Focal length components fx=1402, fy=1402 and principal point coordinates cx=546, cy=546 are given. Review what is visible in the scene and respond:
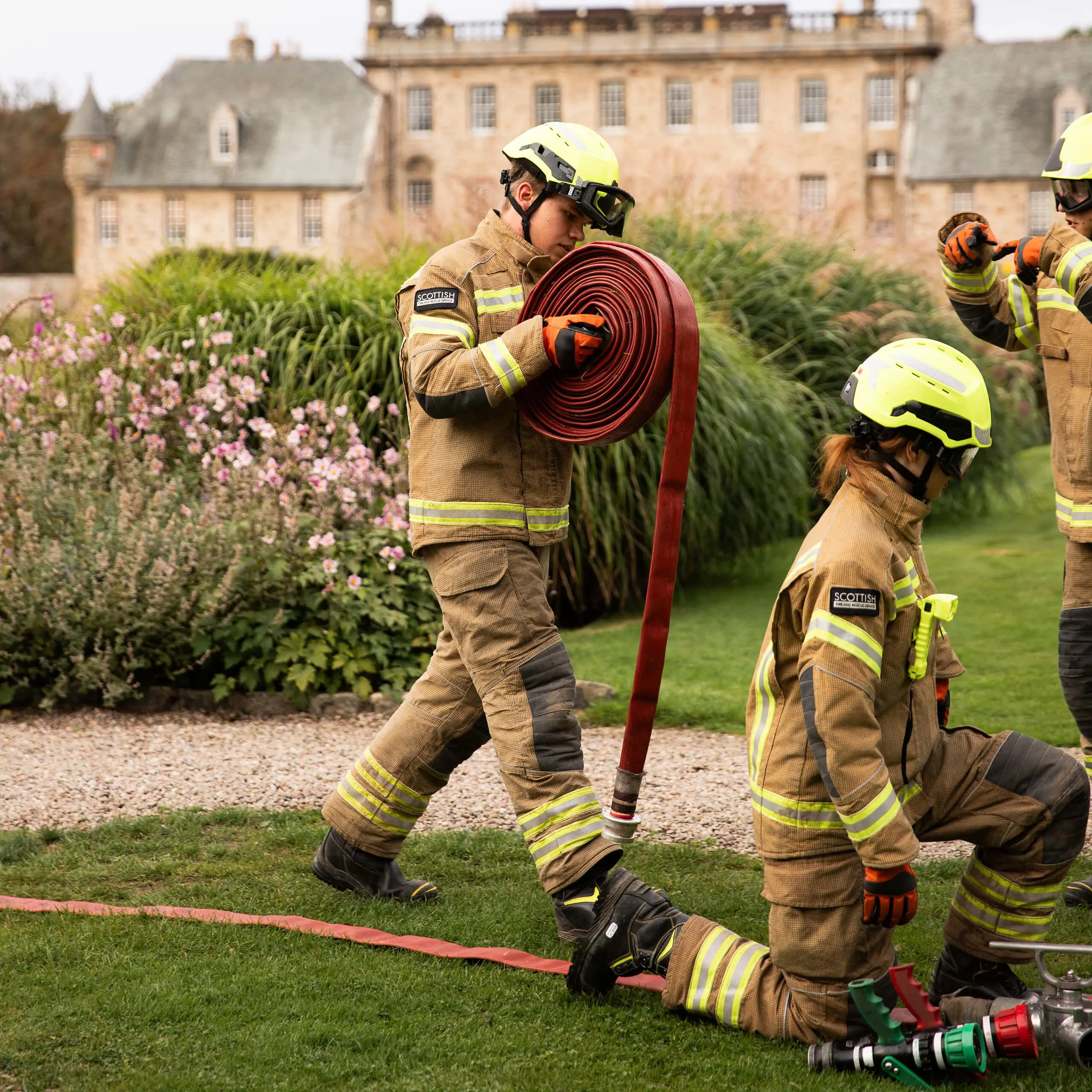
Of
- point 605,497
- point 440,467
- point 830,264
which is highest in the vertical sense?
point 830,264

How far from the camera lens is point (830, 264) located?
41.7ft

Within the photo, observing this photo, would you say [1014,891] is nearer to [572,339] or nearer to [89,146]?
[572,339]

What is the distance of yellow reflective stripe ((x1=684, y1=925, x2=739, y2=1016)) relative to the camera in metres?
3.38

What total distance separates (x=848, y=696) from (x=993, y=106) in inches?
1861

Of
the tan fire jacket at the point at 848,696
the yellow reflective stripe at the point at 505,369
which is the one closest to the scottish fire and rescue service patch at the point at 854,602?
the tan fire jacket at the point at 848,696

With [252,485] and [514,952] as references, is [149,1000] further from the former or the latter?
[252,485]

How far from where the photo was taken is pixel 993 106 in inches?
A: 1801

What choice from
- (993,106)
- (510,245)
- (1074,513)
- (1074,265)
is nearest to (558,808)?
(510,245)

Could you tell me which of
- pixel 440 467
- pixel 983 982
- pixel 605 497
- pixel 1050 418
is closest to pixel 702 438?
pixel 605 497

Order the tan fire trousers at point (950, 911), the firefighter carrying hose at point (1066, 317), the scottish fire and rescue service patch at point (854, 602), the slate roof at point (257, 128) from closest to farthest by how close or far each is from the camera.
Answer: the scottish fire and rescue service patch at point (854, 602) → the tan fire trousers at point (950, 911) → the firefighter carrying hose at point (1066, 317) → the slate roof at point (257, 128)

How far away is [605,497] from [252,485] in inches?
95.1

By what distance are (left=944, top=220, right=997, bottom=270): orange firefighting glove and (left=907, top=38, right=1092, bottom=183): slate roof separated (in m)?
42.6

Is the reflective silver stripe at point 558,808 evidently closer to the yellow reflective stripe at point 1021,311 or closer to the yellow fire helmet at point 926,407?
the yellow fire helmet at point 926,407

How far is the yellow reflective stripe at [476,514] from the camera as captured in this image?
3.90 meters
